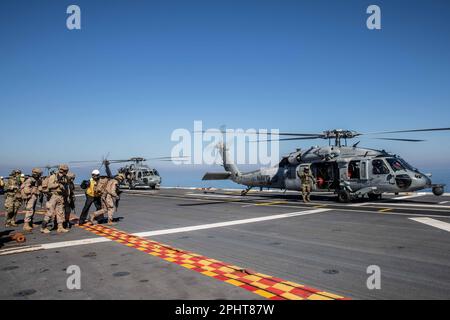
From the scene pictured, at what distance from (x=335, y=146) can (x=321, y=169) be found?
1482mm

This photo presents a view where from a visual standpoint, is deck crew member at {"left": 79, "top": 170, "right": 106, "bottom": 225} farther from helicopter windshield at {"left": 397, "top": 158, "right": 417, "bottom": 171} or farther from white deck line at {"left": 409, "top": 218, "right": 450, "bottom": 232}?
helicopter windshield at {"left": 397, "top": 158, "right": 417, "bottom": 171}

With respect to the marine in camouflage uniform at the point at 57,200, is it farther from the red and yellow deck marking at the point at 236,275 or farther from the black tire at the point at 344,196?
the black tire at the point at 344,196

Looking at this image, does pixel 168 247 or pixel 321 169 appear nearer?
pixel 168 247

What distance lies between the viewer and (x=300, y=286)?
4.55 meters

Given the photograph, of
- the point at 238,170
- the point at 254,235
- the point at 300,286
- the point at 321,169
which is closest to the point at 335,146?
the point at 321,169

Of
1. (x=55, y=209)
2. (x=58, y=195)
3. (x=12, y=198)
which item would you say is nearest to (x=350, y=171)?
(x=58, y=195)

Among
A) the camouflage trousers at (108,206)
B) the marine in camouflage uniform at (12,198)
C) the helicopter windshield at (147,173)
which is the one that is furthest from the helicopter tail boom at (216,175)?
the helicopter windshield at (147,173)

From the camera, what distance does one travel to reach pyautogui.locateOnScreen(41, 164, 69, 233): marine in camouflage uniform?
9.49 meters

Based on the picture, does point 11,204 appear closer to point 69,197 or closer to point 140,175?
point 69,197

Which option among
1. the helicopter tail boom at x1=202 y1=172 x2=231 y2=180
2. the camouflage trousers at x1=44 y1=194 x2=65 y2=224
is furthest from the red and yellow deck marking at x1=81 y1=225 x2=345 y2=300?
the helicopter tail boom at x1=202 y1=172 x2=231 y2=180

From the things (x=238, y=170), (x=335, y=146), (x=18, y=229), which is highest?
(x=335, y=146)

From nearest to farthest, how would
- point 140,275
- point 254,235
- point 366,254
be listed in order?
1. point 140,275
2. point 366,254
3. point 254,235

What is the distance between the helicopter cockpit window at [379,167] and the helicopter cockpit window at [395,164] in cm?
28
